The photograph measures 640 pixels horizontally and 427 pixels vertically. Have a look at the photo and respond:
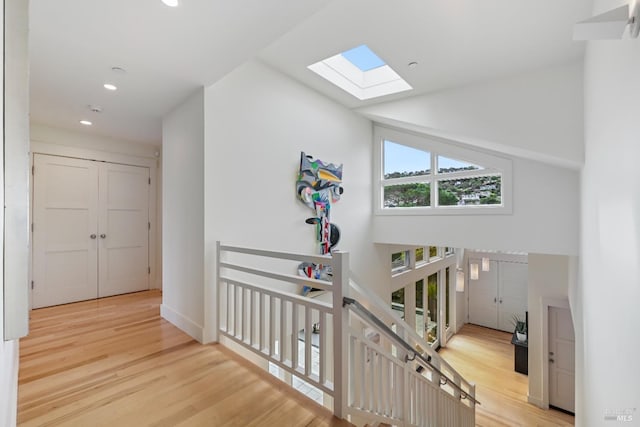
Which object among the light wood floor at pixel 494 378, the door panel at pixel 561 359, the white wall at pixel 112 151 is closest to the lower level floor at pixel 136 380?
the white wall at pixel 112 151

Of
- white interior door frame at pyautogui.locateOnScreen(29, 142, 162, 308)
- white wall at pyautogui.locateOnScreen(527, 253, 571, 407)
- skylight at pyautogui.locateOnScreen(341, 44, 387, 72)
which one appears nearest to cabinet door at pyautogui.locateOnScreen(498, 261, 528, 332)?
white wall at pyautogui.locateOnScreen(527, 253, 571, 407)

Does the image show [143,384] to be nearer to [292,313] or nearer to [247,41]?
[292,313]

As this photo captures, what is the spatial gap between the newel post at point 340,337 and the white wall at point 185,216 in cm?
149

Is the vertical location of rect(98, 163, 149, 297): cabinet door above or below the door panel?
above

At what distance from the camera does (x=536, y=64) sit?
296 centimetres

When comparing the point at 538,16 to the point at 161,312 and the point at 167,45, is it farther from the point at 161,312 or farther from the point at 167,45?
the point at 161,312

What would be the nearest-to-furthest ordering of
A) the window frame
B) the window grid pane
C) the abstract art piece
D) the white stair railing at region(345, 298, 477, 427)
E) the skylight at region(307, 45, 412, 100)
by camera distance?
1. the white stair railing at region(345, 298, 477, 427)
2. the skylight at region(307, 45, 412, 100)
3. the abstract art piece
4. the window frame
5. the window grid pane

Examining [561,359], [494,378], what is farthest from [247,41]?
[494,378]

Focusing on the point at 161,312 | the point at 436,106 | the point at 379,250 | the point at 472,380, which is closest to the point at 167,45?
the point at 161,312

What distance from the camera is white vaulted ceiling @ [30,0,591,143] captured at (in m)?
1.74

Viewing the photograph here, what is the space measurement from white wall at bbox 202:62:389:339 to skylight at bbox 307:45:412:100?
14.8 inches

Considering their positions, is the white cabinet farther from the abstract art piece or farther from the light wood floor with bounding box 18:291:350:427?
the light wood floor with bounding box 18:291:350:427

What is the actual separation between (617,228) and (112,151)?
17.8ft

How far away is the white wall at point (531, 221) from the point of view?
346 cm
